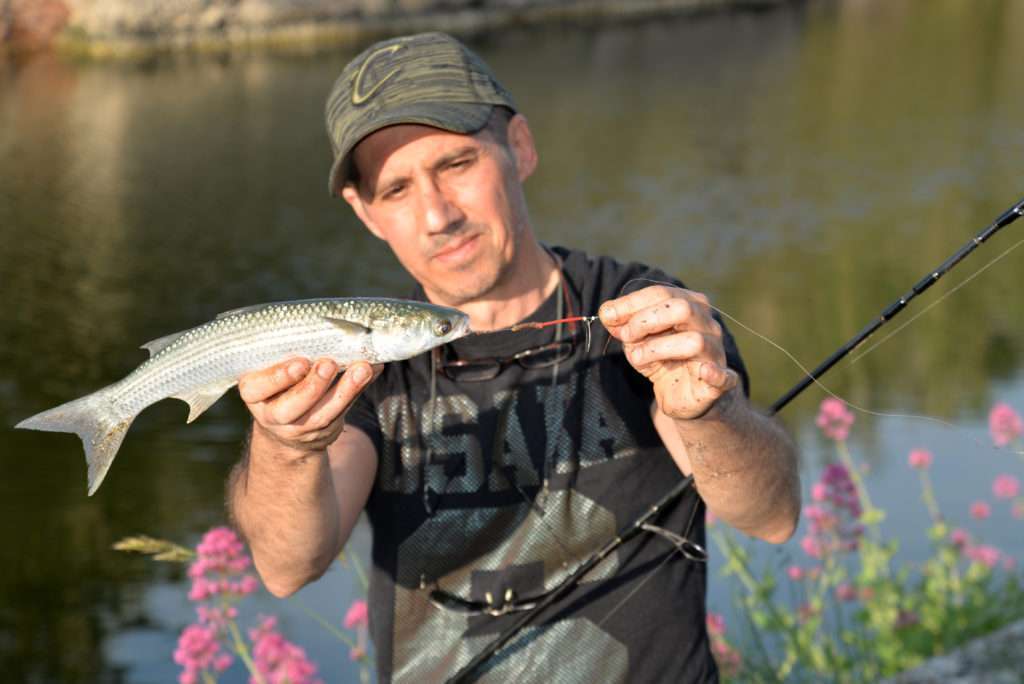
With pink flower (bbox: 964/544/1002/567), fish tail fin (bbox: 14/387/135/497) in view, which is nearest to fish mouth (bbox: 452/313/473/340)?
fish tail fin (bbox: 14/387/135/497)

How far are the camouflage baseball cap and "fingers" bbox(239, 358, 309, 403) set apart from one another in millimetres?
930

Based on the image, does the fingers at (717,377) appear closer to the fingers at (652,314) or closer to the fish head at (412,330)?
the fingers at (652,314)

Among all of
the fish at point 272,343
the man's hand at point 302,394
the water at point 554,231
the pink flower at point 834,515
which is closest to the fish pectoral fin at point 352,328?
the fish at point 272,343

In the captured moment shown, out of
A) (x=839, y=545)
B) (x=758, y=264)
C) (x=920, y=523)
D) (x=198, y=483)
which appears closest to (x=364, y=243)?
(x=758, y=264)

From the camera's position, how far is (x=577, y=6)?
4000 cm

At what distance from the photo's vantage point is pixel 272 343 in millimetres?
3197

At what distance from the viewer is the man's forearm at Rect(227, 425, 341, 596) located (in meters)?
3.33

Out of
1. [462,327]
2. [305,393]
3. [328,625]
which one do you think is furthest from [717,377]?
[328,625]

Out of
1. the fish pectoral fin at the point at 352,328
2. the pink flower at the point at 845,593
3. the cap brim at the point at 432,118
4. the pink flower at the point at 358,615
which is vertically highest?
the cap brim at the point at 432,118

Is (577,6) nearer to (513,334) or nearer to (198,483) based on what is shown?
(198,483)

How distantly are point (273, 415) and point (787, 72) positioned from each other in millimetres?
26836

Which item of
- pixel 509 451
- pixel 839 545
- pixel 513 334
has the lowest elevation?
pixel 839 545

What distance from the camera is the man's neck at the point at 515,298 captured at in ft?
12.5

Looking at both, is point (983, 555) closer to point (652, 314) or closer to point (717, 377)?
point (717, 377)
